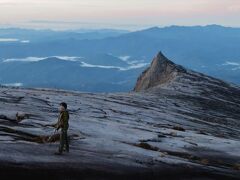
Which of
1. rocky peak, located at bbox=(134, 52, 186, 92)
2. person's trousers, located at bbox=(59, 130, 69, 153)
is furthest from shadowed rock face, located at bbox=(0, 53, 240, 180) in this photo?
rocky peak, located at bbox=(134, 52, 186, 92)

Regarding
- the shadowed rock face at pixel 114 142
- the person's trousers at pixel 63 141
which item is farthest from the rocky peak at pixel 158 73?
the person's trousers at pixel 63 141

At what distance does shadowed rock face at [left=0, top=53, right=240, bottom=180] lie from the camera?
25.3 metres

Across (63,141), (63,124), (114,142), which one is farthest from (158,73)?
(63,141)

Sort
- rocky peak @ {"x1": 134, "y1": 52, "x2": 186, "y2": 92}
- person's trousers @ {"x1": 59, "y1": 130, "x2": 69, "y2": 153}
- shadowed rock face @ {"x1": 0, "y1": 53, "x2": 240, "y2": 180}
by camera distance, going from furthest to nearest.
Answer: rocky peak @ {"x1": 134, "y1": 52, "x2": 186, "y2": 92} < person's trousers @ {"x1": 59, "y1": 130, "x2": 69, "y2": 153} < shadowed rock face @ {"x1": 0, "y1": 53, "x2": 240, "y2": 180}

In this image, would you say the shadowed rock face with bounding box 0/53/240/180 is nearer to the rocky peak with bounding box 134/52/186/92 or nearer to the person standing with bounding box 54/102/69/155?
the person standing with bounding box 54/102/69/155

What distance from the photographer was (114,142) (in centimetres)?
3169

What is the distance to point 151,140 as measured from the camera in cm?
3478

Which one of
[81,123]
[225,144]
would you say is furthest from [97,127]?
[225,144]

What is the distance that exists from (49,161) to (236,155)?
14.7 metres

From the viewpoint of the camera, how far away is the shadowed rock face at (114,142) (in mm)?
25312

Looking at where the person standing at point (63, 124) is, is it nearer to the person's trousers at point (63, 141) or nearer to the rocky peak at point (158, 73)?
the person's trousers at point (63, 141)

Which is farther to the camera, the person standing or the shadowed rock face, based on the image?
the person standing

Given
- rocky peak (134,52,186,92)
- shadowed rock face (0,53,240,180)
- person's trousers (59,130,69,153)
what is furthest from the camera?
rocky peak (134,52,186,92)

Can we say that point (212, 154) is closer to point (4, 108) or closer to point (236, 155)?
point (236, 155)
